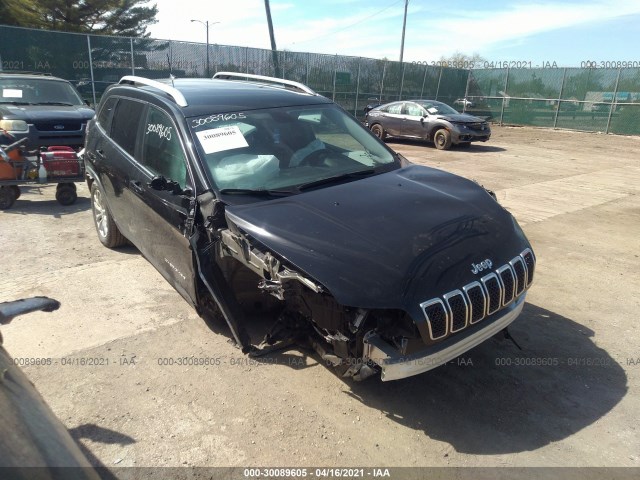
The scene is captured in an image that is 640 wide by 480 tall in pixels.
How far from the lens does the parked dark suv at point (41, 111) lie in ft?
29.9

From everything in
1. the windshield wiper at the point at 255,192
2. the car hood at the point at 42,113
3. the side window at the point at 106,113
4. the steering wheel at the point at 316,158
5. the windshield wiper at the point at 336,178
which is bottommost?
the car hood at the point at 42,113

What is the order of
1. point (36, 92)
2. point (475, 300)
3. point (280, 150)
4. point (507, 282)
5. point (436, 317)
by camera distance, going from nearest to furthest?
1. point (436, 317)
2. point (475, 300)
3. point (507, 282)
4. point (280, 150)
5. point (36, 92)

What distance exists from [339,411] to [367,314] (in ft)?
2.62

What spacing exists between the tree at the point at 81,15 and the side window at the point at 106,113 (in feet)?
93.5

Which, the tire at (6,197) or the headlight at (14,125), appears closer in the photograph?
the tire at (6,197)

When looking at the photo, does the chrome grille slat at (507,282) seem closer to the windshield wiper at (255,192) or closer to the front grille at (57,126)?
the windshield wiper at (255,192)

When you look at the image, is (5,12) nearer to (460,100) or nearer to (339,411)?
(460,100)

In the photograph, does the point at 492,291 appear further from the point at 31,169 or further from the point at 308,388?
the point at 31,169

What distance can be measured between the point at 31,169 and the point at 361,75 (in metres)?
19.7

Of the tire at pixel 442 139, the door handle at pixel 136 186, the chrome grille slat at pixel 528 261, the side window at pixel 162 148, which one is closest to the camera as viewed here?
the chrome grille slat at pixel 528 261

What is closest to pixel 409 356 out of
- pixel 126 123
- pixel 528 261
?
pixel 528 261

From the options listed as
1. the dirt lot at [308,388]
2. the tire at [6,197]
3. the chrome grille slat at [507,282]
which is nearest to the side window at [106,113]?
the dirt lot at [308,388]

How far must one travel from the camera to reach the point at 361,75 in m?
24.5

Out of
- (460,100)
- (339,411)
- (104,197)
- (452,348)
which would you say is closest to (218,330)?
(339,411)
